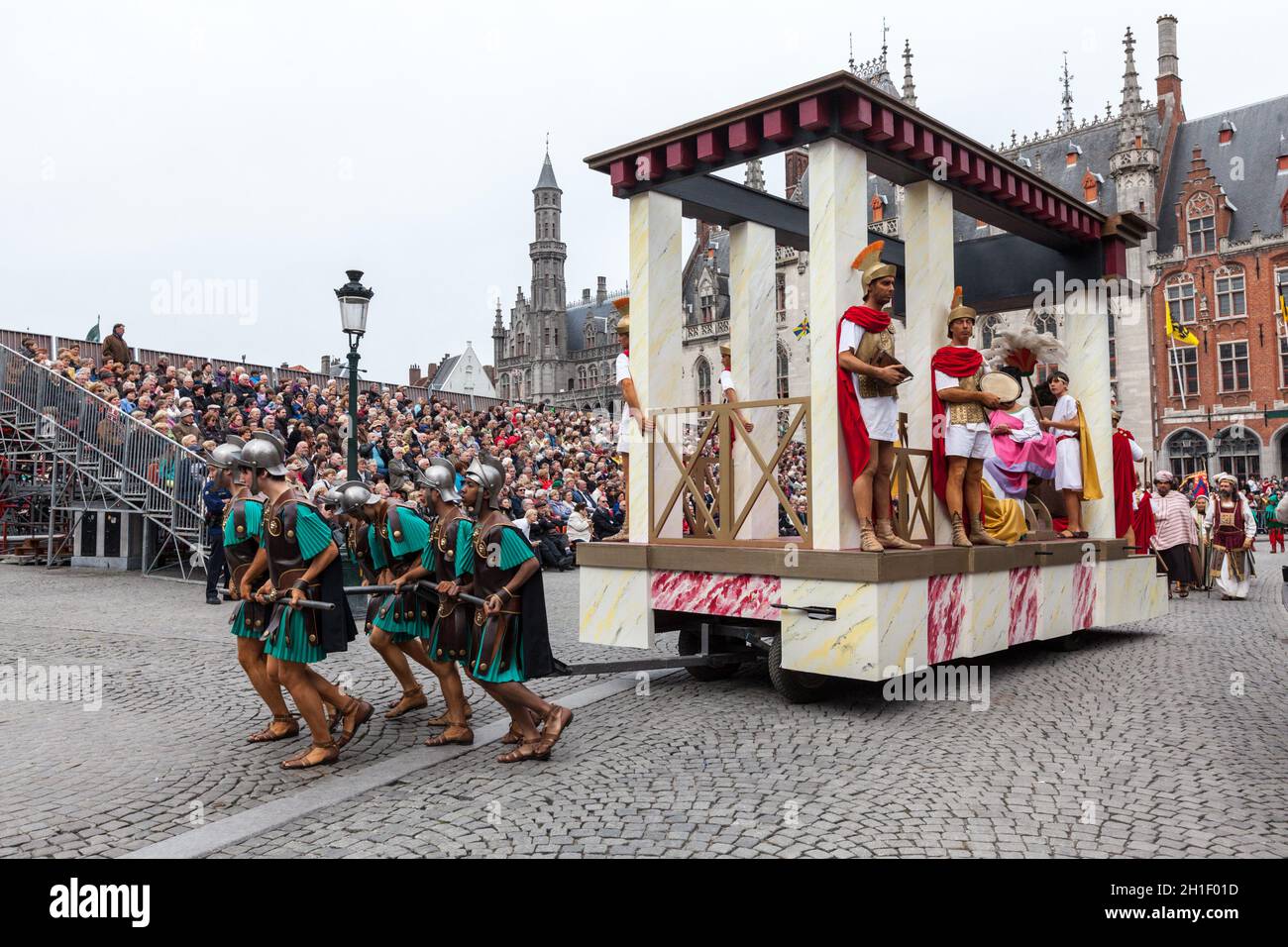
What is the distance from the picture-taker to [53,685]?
7.66 meters

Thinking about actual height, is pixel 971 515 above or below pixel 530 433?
below

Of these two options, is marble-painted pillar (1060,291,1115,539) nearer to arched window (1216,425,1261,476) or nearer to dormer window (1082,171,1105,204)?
arched window (1216,425,1261,476)

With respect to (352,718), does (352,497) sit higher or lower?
higher

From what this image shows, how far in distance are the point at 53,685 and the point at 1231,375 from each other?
47.1m

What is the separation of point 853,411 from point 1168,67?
51.3 meters

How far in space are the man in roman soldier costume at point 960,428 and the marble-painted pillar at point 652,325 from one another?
2153 mm

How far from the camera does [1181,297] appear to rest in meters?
44.2

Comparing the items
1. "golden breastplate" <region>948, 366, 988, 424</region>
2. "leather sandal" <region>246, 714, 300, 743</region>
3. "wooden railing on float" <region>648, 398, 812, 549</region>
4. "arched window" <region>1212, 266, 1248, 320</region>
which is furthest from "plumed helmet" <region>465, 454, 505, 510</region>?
"arched window" <region>1212, 266, 1248, 320</region>

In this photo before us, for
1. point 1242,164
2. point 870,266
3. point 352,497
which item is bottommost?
point 352,497

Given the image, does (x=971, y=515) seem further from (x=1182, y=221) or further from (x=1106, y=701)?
(x=1182, y=221)

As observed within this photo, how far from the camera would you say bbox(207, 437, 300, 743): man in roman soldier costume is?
5.83 metres

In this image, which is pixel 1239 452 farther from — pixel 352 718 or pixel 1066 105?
pixel 352 718

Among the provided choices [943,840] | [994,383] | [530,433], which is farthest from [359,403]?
[943,840]

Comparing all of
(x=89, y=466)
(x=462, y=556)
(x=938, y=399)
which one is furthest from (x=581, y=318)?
(x=462, y=556)
